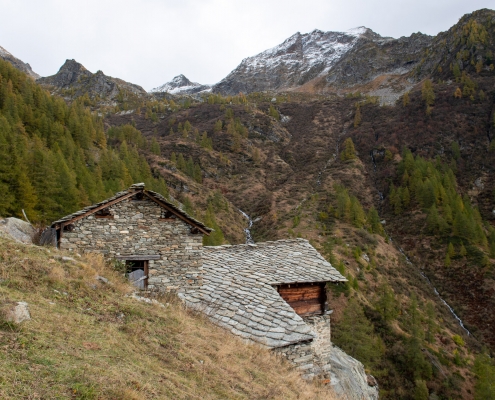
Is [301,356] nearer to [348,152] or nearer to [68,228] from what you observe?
[68,228]

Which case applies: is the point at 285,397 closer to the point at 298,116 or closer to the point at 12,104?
the point at 12,104

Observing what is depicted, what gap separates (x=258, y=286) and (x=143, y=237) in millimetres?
5047

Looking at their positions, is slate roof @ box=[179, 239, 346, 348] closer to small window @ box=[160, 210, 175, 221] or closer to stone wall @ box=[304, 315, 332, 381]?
stone wall @ box=[304, 315, 332, 381]

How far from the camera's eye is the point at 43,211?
32.5 meters

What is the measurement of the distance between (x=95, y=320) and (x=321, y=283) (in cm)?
1081

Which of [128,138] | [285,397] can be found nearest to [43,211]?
[285,397]

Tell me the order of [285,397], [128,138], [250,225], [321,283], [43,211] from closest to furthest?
[285,397] → [321,283] → [43,211] → [250,225] → [128,138]

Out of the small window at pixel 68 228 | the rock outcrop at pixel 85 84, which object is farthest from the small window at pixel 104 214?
the rock outcrop at pixel 85 84

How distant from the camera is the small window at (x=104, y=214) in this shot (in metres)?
12.2

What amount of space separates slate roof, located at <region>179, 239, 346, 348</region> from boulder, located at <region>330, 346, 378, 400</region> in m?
4.54

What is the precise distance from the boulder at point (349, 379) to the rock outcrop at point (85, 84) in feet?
520

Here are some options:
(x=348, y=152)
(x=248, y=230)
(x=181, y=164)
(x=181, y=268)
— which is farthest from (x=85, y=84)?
(x=181, y=268)

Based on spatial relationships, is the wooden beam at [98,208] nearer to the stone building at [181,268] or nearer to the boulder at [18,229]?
→ the stone building at [181,268]

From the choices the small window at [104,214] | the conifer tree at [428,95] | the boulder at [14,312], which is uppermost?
the conifer tree at [428,95]
